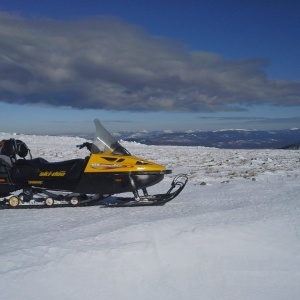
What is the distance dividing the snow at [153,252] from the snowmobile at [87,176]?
0.26 meters

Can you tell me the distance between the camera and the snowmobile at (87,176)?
6246 mm

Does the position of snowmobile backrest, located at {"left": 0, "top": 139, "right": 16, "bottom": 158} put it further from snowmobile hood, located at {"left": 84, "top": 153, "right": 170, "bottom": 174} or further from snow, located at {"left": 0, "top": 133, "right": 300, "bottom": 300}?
snowmobile hood, located at {"left": 84, "top": 153, "right": 170, "bottom": 174}

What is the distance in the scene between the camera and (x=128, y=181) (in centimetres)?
624

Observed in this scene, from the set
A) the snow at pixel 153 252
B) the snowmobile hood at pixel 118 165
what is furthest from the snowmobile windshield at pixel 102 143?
the snow at pixel 153 252

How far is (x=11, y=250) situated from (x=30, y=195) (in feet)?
8.18

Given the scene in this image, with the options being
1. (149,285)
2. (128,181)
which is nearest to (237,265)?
(149,285)

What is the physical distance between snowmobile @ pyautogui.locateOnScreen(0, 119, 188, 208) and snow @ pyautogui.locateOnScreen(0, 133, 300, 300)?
10.2 inches

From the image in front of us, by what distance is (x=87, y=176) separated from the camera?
628 centimetres

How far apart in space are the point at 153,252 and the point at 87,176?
8.83 ft

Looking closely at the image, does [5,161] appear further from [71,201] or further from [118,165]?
[118,165]

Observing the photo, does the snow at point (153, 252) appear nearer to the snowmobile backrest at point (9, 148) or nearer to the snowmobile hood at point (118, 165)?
the snowmobile hood at point (118, 165)

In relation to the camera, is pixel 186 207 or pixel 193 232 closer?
pixel 193 232

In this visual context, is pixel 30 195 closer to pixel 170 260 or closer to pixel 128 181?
pixel 128 181

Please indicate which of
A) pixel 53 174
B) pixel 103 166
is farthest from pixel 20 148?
pixel 103 166
